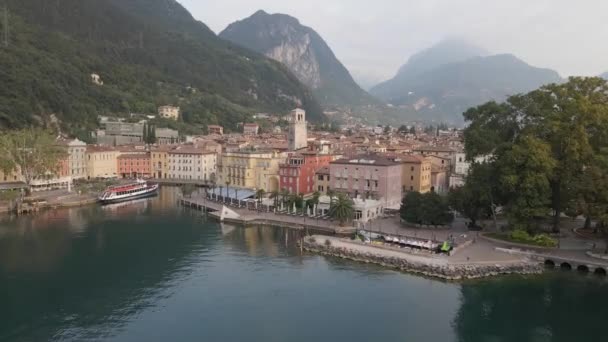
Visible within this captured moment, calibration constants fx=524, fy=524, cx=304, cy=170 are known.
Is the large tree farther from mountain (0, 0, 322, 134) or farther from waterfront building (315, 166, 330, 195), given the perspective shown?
mountain (0, 0, 322, 134)

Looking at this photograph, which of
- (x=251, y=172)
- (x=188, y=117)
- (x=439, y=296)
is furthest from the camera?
(x=188, y=117)

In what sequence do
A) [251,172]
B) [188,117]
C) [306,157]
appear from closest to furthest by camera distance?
[306,157], [251,172], [188,117]

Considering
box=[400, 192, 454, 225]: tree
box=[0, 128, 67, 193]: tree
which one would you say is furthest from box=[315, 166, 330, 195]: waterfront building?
box=[0, 128, 67, 193]: tree

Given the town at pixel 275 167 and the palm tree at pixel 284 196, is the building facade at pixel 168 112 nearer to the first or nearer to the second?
the town at pixel 275 167

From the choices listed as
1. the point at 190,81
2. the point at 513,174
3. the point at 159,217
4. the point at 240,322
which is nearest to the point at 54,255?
the point at 159,217

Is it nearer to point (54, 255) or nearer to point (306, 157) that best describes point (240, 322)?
point (54, 255)

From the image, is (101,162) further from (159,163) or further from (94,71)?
(94,71)

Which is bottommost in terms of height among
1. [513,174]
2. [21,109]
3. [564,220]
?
[564,220]
